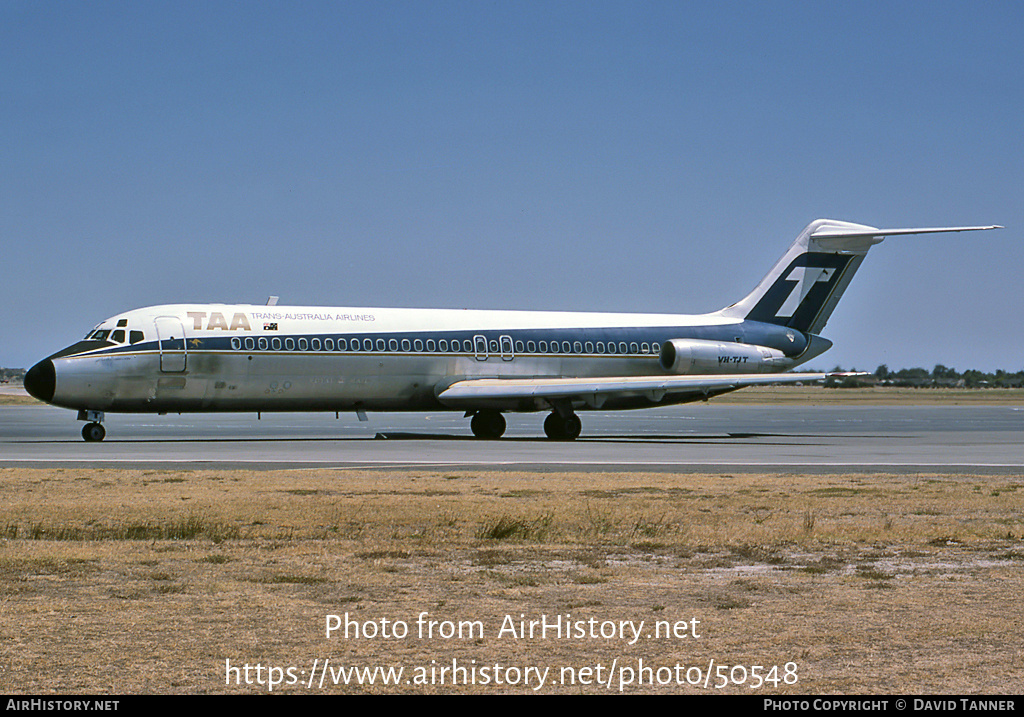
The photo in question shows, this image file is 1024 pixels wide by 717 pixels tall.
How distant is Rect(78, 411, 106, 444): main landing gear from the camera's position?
3184 cm

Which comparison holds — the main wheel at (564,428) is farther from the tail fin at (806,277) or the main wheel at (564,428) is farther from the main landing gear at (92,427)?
the main landing gear at (92,427)

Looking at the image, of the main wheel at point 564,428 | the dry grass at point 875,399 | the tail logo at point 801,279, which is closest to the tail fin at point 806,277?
the tail logo at point 801,279

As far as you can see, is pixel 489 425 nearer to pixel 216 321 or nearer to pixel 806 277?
pixel 216 321

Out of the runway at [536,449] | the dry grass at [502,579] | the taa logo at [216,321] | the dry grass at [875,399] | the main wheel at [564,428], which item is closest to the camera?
the dry grass at [502,579]

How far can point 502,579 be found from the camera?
33.9ft

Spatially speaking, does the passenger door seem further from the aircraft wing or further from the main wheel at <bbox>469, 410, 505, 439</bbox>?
the main wheel at <bbox>469, 410, 505, 439</bbox>

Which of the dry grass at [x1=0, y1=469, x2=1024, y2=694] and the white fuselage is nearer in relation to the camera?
the dry grass at [x1=0, y1=469, x2=1024, y2=694]

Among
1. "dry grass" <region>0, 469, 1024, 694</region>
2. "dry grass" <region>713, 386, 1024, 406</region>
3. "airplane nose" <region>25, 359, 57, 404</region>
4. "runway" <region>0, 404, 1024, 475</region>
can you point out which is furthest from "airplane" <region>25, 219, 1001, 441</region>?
"dry grass" <region>713, 386, 1024, 406</region>

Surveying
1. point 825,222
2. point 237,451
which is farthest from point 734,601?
point 825,222

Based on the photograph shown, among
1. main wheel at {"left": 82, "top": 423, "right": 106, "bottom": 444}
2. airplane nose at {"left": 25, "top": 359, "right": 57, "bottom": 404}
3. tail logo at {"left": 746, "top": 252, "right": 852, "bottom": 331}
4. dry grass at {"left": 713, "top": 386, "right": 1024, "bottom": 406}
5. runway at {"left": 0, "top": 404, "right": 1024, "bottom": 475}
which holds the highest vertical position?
tail logo at {"left": 746, "top": 252, "right": 852, "bottom": 331}

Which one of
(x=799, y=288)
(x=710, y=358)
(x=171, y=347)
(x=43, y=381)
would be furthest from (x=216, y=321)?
(x=799, y=288)

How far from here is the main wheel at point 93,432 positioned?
104 feet

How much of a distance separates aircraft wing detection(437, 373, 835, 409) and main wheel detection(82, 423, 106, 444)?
992 centimetres

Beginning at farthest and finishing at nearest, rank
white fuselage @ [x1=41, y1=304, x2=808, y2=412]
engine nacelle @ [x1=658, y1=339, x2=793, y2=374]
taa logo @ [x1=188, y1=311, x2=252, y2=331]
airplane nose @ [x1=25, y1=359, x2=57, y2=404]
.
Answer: engine nacelle @ [x1=658, y1=339, x2=793, y2=374], taa logo @ [x1=188, y1=311, x2=252, y2=331], white fuselage @ [x1=41, y1=304, x2=808, y2=412], airplane nose @ [x1=25, y1=359, x2=57, y2=404]
